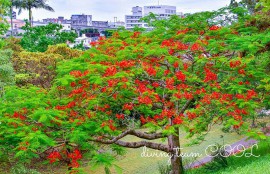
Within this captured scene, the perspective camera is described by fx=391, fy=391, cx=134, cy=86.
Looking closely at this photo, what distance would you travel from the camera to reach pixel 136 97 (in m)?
8.59

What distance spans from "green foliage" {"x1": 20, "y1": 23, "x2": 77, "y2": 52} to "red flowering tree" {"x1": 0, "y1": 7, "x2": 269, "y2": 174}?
1752cm

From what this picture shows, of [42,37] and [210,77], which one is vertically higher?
[42,37]

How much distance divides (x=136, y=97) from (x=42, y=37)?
65.6 ft

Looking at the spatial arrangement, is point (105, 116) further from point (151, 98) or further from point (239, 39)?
point (239, 39)

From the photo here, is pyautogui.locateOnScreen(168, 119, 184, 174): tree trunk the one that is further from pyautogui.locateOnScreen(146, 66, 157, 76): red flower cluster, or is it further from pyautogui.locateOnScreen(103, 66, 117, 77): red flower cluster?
pyautogui.locateOnScreen(103, 66, 117, 77): red flower cluster

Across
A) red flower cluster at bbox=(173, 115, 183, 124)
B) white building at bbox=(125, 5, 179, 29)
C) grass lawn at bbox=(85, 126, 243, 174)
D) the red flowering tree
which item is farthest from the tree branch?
white building at bbox=(125, 5, 179, 29)

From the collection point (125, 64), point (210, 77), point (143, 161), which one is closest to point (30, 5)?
point (143, 161)

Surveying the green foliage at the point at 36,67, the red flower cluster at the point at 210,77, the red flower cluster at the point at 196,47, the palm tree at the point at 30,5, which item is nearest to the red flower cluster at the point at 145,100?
the red flower cluster at the point at 210,77

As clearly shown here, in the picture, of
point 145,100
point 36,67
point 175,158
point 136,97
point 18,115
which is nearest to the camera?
point 145,100

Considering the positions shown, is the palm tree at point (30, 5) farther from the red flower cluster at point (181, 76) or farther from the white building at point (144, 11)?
the white building at point (144, 11)

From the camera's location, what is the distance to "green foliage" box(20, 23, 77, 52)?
2680 centimetres

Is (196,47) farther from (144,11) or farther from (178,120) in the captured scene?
(144,11)

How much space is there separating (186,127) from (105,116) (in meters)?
1.86

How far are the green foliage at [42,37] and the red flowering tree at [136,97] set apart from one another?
17.5 metres
